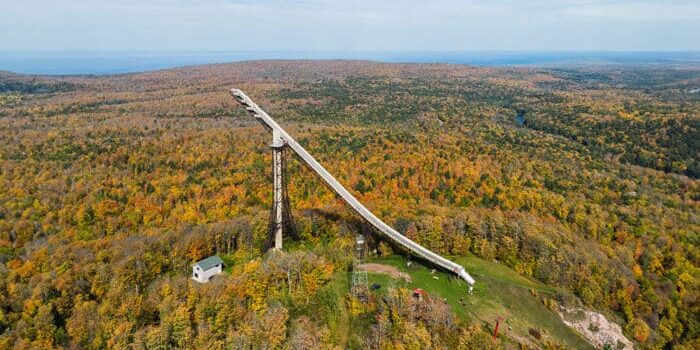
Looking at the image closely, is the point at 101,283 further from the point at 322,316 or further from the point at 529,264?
the point at 529,264

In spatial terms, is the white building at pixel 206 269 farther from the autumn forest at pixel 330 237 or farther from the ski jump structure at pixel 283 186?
the ski jump structure at pixel 283 186

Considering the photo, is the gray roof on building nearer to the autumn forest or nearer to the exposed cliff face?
the autumn forest

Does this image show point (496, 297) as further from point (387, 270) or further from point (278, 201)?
point (278, 201)

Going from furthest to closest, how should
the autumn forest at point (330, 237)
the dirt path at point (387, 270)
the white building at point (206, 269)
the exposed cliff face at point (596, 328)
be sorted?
the white building at point (206, 269) < the dirt path at point (387, 270) < the exposed cliff face at point (596, 328) < the autumn forest at point (330, 237)

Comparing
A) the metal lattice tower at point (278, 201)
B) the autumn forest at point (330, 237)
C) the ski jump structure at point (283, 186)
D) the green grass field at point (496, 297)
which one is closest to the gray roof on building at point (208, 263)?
the autumn forest at point (330, 237)

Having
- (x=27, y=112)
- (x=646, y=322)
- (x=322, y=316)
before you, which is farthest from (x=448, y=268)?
(x=27, y=112)
